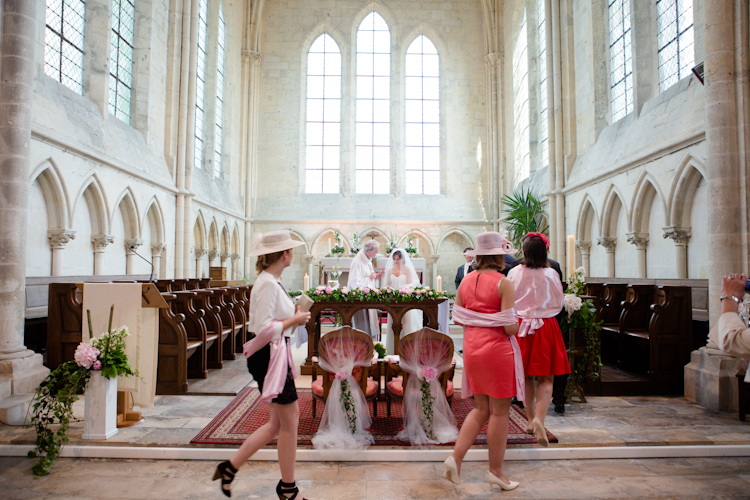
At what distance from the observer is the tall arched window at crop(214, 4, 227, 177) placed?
13445mm

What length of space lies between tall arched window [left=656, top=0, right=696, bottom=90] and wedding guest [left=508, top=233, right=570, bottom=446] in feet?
19.3

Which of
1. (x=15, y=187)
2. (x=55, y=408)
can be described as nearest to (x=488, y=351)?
(x=55, y=408)

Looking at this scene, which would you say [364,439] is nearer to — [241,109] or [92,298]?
[92,298]

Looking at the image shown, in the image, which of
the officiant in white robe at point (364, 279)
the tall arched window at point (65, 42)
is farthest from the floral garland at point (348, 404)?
the tall arched window at point (65, 42)

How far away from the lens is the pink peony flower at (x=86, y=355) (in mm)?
3373

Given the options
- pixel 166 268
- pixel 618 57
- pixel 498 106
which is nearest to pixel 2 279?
pixel 166 268

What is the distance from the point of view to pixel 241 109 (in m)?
15.0

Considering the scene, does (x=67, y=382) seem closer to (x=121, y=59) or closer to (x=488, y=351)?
(x=488, y=351)

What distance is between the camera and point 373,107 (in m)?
16.2

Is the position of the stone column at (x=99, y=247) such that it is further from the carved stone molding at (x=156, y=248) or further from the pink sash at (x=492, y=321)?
the pink sash at (x=492, y=321)

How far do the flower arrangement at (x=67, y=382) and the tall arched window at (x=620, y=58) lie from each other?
9.27 meters

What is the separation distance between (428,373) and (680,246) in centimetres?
553

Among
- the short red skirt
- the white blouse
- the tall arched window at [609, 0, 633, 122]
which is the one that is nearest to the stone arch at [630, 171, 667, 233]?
the tall arched window at [609, 0, 633, 122]

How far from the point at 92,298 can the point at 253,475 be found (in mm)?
2144
